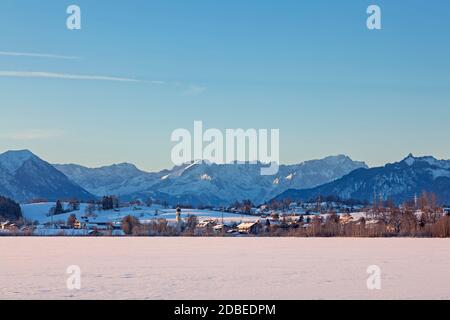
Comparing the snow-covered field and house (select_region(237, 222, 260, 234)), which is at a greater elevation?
the snow-covered field

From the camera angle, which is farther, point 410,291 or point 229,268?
point 229,268

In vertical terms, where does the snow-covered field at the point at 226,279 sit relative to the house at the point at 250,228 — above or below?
above

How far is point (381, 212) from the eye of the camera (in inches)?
6914

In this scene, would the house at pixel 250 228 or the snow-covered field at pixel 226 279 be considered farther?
the house at pixel 250 228

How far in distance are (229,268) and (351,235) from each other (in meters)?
94.2

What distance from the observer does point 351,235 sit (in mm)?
130750

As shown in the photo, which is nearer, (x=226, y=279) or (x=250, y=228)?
(x=226, y=279)

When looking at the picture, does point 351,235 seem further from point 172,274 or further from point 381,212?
point 172,274

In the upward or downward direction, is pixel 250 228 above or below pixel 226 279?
below

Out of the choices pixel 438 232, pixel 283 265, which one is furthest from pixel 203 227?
pixel 283 265

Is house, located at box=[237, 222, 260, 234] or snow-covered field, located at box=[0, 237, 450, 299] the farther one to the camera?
house, located at box=[237, 222, 260, 234]

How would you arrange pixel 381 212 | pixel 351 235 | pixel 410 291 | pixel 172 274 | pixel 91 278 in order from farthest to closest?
pixel 381 212, pixel 351 235, pixel 172 274, pixel 91 278, pixel 410 291
